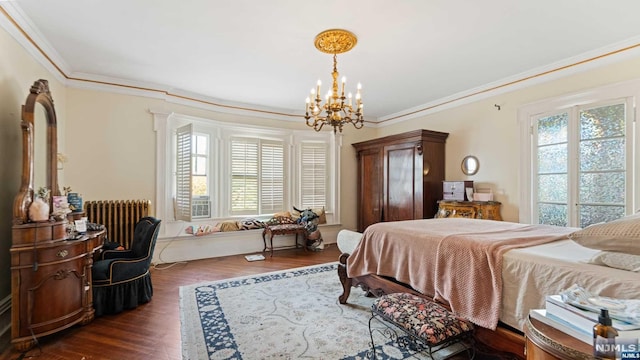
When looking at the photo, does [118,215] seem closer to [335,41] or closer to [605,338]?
[335,41]

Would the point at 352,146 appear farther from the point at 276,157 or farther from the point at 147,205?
the point at 147,205

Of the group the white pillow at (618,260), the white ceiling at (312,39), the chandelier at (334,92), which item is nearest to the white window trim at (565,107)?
the white ceiling at (312,39)

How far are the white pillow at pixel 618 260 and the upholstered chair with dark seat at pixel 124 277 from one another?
370cm

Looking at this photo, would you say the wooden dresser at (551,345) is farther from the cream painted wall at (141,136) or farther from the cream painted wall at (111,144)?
the cream painted wall at (111,144)

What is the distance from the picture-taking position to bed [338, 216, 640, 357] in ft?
4.98

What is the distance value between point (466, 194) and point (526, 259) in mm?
2928

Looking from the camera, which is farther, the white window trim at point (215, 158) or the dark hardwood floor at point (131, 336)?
the white window trim at point (215, 158)

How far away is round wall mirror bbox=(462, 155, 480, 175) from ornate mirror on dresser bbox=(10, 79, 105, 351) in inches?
198

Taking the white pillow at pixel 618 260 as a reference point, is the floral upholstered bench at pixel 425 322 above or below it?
below

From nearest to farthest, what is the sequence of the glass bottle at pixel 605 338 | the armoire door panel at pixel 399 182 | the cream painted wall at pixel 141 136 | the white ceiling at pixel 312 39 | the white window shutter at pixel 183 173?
1. the glass bottle at pixel 605 338
2. the white ceiling at pixel 312 39
3. the cream painted wall at pixel 141 136
4. the white window shutter at pixel 183 173
5. the armoire door panel at pixel 399 182

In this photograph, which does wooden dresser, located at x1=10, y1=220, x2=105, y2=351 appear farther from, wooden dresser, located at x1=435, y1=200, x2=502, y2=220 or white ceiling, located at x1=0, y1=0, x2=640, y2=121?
wooden dresser, located at x1=435, y1=200, x2=502, y2=220

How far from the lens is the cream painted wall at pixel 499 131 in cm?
354

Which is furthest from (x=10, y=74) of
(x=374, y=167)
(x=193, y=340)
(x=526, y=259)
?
(x=374, y=167)

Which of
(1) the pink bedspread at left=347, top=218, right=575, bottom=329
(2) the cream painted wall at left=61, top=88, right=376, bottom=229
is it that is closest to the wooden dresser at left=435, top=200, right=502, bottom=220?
(1) the pink bedspread at left=347, top=218, right=575, bottom=329
